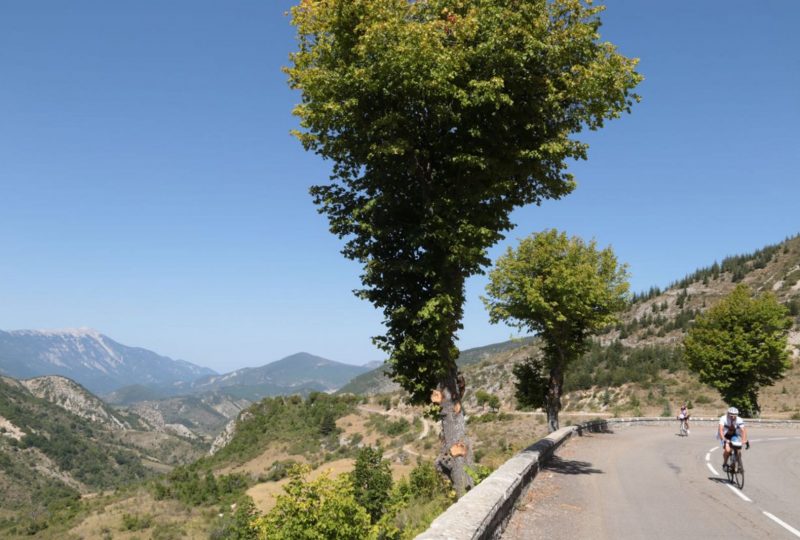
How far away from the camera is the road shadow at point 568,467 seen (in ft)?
52.2

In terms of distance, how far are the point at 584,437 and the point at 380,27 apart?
24.9 m

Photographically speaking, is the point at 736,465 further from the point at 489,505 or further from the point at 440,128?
the point at 440,128

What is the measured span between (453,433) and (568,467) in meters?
6.48

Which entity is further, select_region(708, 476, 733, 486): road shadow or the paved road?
select_region(708, 476, 733, 486): road shadow

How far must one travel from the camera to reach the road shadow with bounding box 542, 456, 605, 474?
1590 cm

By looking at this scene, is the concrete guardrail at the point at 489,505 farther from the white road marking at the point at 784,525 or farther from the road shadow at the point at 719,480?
the road shadow at the point at 719,480

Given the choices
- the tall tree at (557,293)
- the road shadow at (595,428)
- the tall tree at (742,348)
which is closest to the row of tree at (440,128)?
the tall tree at (557,293)

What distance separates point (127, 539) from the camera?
44094mm

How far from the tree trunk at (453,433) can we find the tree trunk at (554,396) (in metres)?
18.2

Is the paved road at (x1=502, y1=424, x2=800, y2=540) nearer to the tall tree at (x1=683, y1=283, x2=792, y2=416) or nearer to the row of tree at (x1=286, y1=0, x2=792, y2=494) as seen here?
the row of tree at (x1=286, y1=0, x2=792, y2=494)

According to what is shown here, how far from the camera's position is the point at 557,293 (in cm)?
2741

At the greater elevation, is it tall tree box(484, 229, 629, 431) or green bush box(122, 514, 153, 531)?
tall tree box(484, 229, 629, 431)

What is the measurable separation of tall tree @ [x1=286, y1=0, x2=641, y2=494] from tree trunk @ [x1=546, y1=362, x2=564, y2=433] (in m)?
18.0

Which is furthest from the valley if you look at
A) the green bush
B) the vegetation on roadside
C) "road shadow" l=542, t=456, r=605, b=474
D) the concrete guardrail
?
the concrete guardrail
